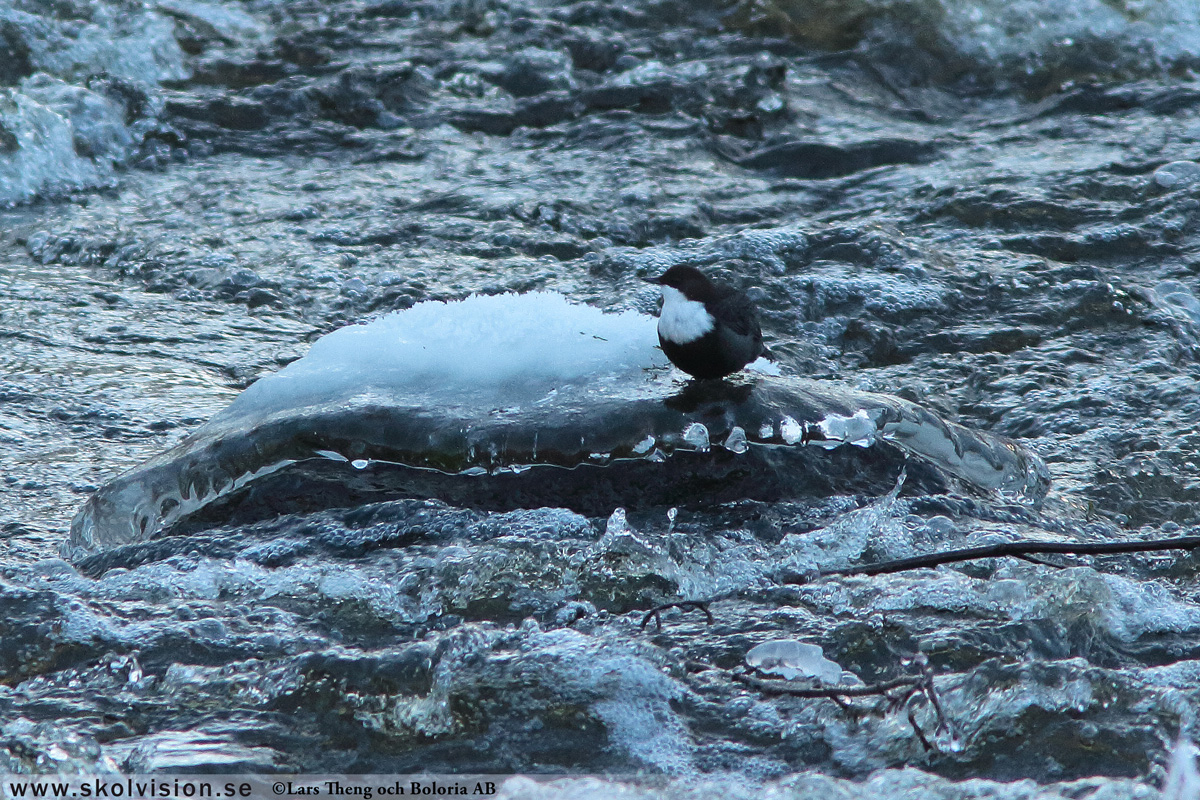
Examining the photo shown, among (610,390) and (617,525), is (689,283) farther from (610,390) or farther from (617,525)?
(617,525)

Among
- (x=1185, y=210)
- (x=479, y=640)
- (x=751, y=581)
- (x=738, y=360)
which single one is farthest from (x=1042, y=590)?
(x=1185, y=210)

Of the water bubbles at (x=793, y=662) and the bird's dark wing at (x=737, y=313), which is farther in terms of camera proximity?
the bird's dark wing at (x=737, y=313)

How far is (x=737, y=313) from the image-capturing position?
3.87 meters

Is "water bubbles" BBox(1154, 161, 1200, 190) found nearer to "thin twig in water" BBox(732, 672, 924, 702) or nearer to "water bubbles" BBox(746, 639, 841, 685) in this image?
"water bubbles" BBox(746, 639, 841, 685)

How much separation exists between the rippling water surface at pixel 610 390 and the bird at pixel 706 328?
12 cm

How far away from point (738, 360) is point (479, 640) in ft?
4.45

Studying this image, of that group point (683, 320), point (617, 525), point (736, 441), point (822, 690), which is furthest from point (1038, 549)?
point (683, 320)

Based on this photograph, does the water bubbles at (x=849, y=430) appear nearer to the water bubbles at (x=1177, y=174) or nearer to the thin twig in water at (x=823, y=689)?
the thin twig in water at (x=823, y=689)

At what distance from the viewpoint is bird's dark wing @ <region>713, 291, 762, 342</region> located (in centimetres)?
383

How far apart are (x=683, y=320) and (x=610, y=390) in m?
0.35

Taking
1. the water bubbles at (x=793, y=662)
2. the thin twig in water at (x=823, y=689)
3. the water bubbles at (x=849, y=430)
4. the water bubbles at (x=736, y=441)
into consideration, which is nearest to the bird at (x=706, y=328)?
the water bubbles at (x=736, y=441)

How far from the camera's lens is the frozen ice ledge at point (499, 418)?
3.72 meters

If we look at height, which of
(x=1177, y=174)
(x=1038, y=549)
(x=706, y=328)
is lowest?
(x=1177, y=174)

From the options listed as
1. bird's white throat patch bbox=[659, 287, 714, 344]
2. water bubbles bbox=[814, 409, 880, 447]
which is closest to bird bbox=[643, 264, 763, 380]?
bird's white throat patch bbox=[659, 287, 714, 344]
